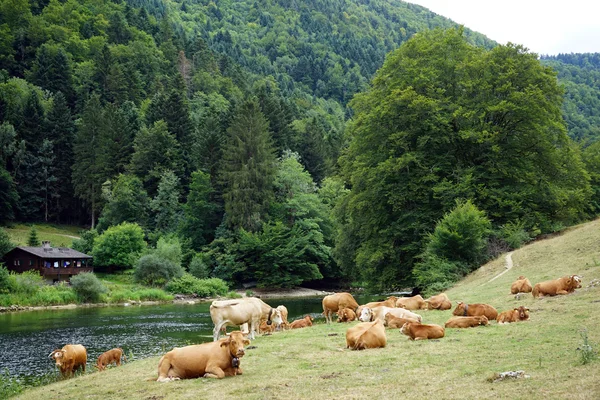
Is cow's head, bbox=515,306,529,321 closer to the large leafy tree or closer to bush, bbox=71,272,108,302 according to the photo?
the large leafy tree

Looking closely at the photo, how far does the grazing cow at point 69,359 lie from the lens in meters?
17.0

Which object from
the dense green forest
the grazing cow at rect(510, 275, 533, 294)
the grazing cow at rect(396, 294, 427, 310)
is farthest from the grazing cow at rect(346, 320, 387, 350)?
the dense green forest

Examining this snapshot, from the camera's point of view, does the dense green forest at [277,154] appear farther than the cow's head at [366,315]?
Yes

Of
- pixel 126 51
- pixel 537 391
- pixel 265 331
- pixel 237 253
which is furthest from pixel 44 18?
pixel 537 391

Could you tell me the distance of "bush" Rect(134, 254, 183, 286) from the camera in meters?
64.4

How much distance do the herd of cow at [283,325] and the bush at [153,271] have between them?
44.4m

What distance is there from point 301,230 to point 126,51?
80.4m

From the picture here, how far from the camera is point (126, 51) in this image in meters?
133

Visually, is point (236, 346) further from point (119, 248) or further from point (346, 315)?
point (119, 248)

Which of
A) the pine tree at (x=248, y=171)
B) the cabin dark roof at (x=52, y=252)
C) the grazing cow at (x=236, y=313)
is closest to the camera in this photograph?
the grazing cow at (x=236, y=313)

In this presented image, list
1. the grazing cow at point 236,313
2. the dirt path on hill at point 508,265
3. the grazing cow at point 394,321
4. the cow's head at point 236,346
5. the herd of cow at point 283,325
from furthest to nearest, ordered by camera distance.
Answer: the dirt path on hill at point 508,265 < the grazing cow at point 394,321 < the grazing cow at point 236,313 < the herd of cow at point 283,325 < the cow's head at point 236,346

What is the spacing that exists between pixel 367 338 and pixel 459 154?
25.9 meters

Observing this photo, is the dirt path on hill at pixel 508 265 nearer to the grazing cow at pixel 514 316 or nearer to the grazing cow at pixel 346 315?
the grazing cow at pixel 346 315

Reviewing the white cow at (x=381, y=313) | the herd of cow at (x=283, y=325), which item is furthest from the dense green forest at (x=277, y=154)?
the white cow at (x=381, y=313)
